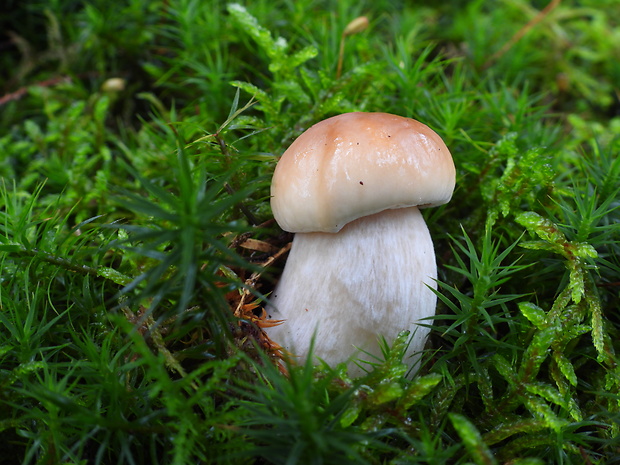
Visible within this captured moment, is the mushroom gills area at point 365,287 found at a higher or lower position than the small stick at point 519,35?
lower

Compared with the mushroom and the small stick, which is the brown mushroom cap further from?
the small stick

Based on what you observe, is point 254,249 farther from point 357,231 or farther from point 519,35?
point 519,35

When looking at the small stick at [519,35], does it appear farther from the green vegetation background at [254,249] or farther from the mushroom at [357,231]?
the mushroom at [357,231]

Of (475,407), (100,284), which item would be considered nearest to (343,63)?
(100,284)

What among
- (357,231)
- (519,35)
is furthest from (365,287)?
(519,35)

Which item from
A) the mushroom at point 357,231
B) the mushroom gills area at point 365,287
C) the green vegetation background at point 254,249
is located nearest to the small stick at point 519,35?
the green vegetation background at point 254,249

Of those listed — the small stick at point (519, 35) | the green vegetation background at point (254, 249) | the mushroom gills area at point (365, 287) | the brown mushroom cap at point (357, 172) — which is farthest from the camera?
the small stick at point (519, 35)
